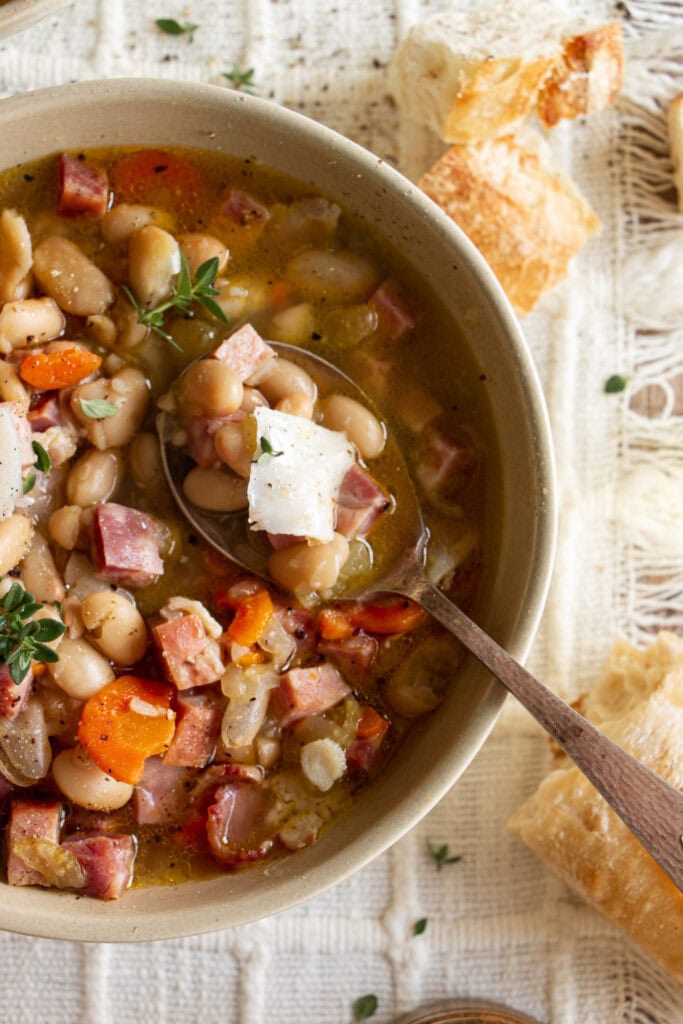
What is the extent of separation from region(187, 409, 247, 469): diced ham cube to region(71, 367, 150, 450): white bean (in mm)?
116

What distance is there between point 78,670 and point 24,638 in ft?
0.52

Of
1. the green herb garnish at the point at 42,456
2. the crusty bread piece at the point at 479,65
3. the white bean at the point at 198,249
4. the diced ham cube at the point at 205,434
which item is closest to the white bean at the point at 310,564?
the diced ham cube at the point at 205,434

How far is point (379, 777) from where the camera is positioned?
7.79 feet

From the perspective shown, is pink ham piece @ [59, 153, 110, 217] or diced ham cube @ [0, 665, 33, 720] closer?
diced ham cube @ [0, 665, 33, 720]

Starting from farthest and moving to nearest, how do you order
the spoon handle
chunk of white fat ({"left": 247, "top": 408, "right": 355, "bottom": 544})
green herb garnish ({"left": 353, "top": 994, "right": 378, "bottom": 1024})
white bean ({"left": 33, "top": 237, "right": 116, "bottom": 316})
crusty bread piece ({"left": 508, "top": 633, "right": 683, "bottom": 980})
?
green herb garnish ({"left": 353, "top": 994, "right": 378, "bottom": 1024}), crusty bread piece ({"left": 508, "top": 633, "right": 683, "bottom": 980}), white bean ({"left": 33, "top": 237, "right": 116, "bottom": 316}), chunk of white fat ({"left": 247, "top": 408, "right": 355, "bottom": 544}), the spoon handle

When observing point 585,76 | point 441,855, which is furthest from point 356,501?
point 585,76

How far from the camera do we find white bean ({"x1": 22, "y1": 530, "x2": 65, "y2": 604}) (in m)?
2.26

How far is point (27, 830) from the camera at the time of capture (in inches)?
88.4

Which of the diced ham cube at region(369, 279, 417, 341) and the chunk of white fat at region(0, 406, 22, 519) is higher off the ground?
→ the diced ham cube at region(369, 279, 417, 341)

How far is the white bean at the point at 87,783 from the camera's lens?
225 centimetres

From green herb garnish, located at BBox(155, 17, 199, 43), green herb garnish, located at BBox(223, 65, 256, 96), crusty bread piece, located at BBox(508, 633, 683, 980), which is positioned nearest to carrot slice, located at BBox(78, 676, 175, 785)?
crusty bread piece, located at BBox(508, 633, 683, 980)

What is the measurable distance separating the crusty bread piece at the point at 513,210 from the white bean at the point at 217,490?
0.87 meters

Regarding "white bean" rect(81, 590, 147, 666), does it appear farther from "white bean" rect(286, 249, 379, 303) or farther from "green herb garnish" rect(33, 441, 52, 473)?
"white bean" rect(286, 249, 379, 303)

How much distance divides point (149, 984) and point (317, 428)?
1417mm
